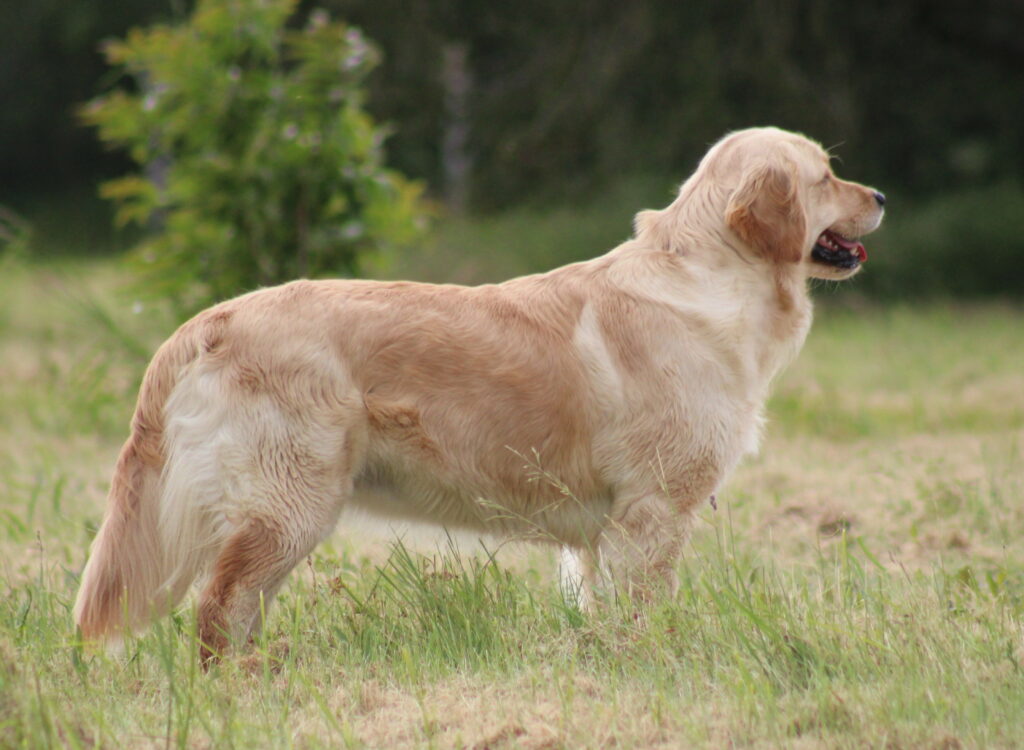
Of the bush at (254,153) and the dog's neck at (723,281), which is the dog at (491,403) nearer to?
the dog's neck at (723,281)

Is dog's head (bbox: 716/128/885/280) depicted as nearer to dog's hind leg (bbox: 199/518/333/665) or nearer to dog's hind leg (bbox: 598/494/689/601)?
dog's hind leg (bbox: 598/494/689/601)

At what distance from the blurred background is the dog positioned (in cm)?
867

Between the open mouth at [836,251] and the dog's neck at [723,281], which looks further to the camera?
the open mouth at [836,251]

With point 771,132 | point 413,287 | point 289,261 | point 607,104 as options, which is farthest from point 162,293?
point 607,104

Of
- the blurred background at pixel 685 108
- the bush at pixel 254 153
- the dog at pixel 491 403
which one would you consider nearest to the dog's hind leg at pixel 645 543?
the dog at pixel 491 403

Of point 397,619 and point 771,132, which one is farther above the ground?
point 771,132

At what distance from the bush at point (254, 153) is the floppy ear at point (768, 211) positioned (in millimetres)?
3716

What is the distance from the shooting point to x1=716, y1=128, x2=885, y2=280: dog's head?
4.16m

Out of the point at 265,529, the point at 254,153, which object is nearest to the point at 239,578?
the point at 265,529

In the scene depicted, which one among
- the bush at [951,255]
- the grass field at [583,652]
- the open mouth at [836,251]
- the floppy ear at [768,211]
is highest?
the floppy ear at [768,211]

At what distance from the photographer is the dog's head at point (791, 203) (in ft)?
13.6

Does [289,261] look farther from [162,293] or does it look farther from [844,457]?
[844,457]

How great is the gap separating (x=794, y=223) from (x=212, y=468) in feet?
7.16

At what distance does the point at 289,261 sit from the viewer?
24.6 feet
